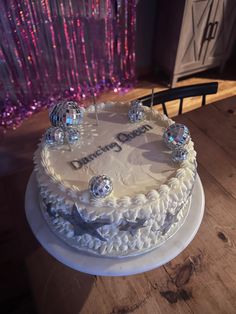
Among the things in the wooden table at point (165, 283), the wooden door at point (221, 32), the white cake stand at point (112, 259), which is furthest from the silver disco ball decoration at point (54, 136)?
the wooden door at point (221, 32)

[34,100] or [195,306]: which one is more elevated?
[195,306]

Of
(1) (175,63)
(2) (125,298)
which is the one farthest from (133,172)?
(1) (175,63)

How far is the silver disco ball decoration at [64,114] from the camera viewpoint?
0.83 metres

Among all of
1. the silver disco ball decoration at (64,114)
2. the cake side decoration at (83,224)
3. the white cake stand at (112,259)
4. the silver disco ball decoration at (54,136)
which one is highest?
the silver disco ball decoration at (64,114)

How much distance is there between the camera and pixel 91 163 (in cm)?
80

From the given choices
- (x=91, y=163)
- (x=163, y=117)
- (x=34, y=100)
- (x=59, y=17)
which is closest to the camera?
(x=91, y=163)

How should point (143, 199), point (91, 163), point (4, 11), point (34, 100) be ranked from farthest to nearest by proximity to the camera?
point (34, 100), point (4, 11), point (91, 163), point (143, 199)

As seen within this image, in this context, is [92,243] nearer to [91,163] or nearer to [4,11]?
[91,163]

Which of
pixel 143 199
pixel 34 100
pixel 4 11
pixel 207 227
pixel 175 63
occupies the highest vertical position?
pixel 4 11

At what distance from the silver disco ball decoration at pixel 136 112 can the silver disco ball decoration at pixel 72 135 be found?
0.20 meters

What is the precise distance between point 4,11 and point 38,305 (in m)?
1.88

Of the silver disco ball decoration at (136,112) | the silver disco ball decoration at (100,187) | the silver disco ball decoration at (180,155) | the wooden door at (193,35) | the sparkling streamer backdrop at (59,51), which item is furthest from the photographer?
the wooden door at (193,35)

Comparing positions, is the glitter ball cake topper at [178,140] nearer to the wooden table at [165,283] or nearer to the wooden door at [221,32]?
the wooden table at [165,283]

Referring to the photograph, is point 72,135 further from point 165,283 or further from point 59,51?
point 59,51
